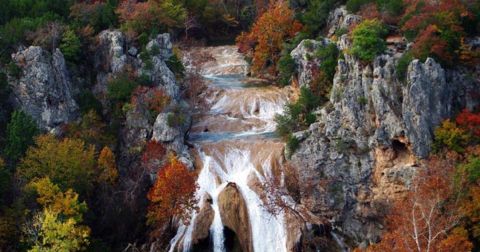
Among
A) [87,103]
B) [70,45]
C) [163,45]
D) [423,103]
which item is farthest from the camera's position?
[163,45]

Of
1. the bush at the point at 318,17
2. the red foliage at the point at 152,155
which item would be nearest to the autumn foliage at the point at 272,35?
the bush at the point at 318,17

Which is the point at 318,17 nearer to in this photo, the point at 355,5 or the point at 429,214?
the point at 355,5

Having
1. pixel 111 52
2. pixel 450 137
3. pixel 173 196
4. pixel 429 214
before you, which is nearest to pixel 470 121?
pixel 450 137

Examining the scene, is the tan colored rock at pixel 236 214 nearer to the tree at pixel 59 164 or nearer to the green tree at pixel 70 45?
the tree at pixel 59 164

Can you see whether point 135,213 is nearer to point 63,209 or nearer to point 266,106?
point 63,209

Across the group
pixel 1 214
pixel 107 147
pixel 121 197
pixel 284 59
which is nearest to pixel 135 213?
pixel 121 197
